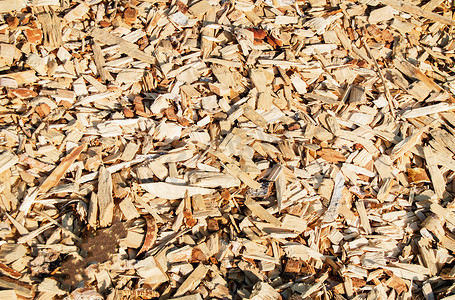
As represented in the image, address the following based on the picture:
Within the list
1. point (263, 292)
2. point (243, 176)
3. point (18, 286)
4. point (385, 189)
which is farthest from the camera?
point (385, 189)

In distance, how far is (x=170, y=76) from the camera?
3045 millimetres

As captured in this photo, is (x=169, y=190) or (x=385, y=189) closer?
(x=169, y=190)

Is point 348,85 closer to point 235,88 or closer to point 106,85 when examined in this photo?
point 235,88

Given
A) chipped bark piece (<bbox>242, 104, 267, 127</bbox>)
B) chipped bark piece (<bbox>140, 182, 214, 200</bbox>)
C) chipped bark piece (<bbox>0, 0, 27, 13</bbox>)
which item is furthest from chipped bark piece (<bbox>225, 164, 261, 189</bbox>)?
chipped bark piece (<bbox>0, 0, 27, 13</bbox>)

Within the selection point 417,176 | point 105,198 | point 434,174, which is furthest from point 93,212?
point 434,174

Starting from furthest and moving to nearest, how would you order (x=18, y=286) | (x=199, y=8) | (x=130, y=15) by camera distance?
(x=199, y=8)
(x=130, y=15)
(x=18, y=286)

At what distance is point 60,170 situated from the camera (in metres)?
2.68

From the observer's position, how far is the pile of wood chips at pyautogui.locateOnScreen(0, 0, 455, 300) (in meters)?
2.53

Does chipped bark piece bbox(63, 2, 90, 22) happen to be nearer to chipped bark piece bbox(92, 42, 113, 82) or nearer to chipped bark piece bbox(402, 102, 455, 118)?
chipped bark piece bbox(92, 42, 113, 82)

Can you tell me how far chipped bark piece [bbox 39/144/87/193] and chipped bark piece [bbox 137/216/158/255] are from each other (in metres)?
0.65

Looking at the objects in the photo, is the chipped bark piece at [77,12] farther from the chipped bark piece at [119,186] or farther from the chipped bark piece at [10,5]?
the chipped bark piece at [119,186]

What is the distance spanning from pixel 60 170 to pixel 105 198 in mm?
375

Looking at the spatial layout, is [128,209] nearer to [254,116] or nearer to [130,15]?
[254,116]

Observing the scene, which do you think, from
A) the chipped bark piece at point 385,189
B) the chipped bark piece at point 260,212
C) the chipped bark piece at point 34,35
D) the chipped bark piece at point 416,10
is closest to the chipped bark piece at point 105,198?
the chipped bark piece at point 260,212
